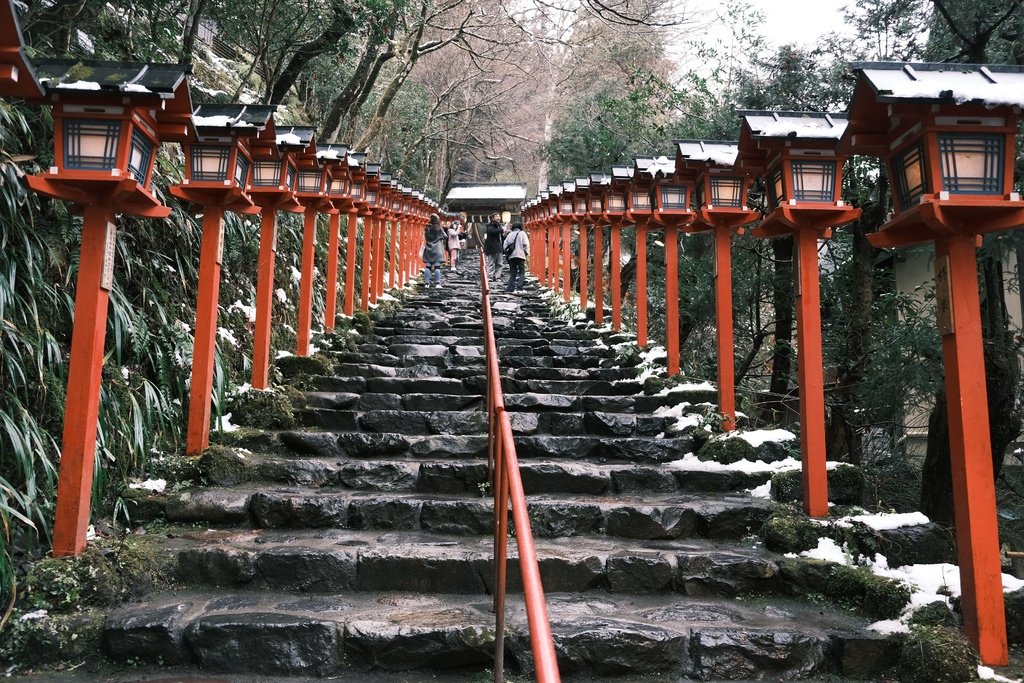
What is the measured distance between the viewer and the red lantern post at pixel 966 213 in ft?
13.0

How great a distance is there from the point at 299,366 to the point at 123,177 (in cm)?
406

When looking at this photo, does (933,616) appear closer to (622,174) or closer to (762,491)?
(762,491)

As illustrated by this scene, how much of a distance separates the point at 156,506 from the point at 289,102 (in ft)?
42.2

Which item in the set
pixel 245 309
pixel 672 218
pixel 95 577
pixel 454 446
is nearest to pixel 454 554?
pixel 454 446

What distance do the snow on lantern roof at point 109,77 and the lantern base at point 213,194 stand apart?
4.73ft

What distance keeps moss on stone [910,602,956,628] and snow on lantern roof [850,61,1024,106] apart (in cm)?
274

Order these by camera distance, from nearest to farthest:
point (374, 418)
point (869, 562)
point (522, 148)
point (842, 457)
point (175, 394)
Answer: point (869, 562) < point (175, 394) < point (374, 418) < point (842, 457) < point (522, 148)

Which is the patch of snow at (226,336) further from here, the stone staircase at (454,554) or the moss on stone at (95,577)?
the moss on stone at (95,577)

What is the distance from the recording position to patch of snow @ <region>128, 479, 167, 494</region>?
5.58m

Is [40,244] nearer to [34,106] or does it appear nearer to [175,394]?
[34,106]

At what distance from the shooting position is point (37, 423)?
16.4ft

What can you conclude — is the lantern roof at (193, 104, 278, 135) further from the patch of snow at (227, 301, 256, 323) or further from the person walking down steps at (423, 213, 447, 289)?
the person walking down steps at (423, 213, 447, 289)

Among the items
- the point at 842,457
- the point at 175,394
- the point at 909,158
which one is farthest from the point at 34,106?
the point at 842,457

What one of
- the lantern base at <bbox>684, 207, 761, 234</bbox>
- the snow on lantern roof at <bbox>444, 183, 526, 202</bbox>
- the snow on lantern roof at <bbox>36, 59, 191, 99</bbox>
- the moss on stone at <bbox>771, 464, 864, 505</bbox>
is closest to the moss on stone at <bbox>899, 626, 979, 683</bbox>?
the moss on stone at <bbox>771, 464, 864, 505</bbox>
